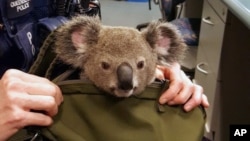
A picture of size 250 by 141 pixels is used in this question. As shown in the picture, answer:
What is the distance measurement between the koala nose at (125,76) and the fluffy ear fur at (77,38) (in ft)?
0.39

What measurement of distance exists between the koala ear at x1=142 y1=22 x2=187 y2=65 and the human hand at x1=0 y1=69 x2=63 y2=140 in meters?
0.28

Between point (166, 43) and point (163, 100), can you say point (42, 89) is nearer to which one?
point (163, 100)

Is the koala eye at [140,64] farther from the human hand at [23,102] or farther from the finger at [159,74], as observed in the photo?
the human hand at [23,102]

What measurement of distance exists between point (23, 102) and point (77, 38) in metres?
0.26

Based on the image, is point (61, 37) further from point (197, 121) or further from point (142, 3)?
point (142, 3)

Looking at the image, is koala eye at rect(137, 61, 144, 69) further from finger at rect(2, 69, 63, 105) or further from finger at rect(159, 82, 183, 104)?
finger at rect(2, 69, 63, 105)

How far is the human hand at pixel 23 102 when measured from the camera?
65cm

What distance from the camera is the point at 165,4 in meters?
2.86

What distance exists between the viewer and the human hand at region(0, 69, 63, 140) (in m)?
0.65

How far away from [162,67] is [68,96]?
30 cm

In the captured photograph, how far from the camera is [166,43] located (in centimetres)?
91

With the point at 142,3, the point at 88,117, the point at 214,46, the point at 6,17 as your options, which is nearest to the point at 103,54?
the point at 88,117

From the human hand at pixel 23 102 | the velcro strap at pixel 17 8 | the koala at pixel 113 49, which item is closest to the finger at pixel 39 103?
the human hand at pixel 23 102

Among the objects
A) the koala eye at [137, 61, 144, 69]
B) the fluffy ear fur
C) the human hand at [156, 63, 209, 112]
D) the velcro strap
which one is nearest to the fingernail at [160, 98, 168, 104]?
the human hand at [156, 63, 209, 112]
